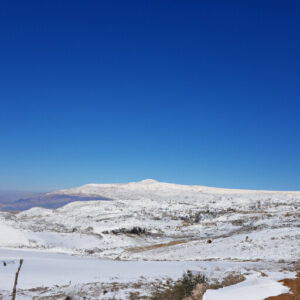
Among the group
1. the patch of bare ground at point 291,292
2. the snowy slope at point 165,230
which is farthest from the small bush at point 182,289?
the snowy slope at point 165,230

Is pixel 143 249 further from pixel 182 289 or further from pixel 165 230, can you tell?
pixel 182 289

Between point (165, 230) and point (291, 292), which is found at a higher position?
point (291, 292)

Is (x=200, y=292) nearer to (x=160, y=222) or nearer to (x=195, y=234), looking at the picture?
(x=195, y=234)

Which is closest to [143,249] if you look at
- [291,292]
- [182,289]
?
[182,289]

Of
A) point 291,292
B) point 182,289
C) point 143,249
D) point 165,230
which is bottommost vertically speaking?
point 143,249

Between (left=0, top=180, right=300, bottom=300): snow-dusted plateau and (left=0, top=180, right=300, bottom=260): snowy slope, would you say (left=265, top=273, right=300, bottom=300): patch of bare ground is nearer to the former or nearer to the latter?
(left=0, top=180, right=300, bottom=300): snow-dusted plateau

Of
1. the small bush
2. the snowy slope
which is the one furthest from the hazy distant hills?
the small bush

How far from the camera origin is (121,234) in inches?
1603

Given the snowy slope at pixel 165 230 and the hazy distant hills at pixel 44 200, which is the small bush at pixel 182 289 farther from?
the hazy distant hills at pixel 44 200

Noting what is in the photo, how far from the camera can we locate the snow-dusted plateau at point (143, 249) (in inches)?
520

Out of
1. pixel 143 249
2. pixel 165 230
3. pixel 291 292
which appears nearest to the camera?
pixel 291 292

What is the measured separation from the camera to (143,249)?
3181 centimetres

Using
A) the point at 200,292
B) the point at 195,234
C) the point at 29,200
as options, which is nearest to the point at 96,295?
the point at 200,292

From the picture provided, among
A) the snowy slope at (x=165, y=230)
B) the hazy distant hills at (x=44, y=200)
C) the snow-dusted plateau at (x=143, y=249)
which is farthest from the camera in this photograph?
A: the hazy distant hills at (x=44, y=200)
